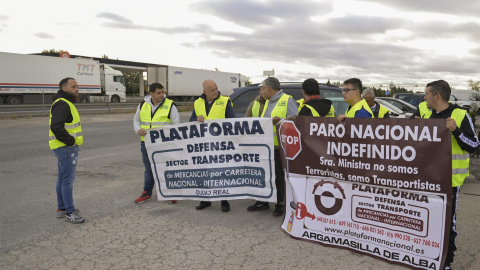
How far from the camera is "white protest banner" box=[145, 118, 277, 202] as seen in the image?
5.07 meters

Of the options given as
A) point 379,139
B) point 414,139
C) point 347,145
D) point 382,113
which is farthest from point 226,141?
point 382,113

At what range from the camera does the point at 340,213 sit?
4.02 metres

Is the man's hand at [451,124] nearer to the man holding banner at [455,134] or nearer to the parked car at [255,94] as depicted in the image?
the man holding banner at [455,134]

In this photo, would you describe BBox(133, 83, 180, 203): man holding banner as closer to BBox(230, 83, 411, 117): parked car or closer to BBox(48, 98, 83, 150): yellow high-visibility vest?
BBox(48, 98, 83, 150): yellow high-visibility vest

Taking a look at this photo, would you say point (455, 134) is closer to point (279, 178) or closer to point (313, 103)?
point (313, 103)

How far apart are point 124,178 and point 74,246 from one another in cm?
328

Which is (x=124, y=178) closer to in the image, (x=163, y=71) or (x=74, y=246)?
(x=74, y=246)

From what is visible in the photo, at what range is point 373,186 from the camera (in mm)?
3811

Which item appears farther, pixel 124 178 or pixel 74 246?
pixel 124 178

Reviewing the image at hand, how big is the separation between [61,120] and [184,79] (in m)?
35.4

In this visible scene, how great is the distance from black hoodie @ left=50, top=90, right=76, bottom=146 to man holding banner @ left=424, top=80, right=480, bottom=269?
4.17 meters

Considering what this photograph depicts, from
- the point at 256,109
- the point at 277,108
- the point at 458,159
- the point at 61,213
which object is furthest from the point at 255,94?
the point at 458,159

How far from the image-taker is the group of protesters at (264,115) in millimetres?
3455

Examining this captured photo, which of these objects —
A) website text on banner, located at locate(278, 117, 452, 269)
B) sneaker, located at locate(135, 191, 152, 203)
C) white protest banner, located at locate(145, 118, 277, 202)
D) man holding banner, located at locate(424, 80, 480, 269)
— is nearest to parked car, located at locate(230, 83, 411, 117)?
white protest banner, located at locate(145, 118, 277, 202)
